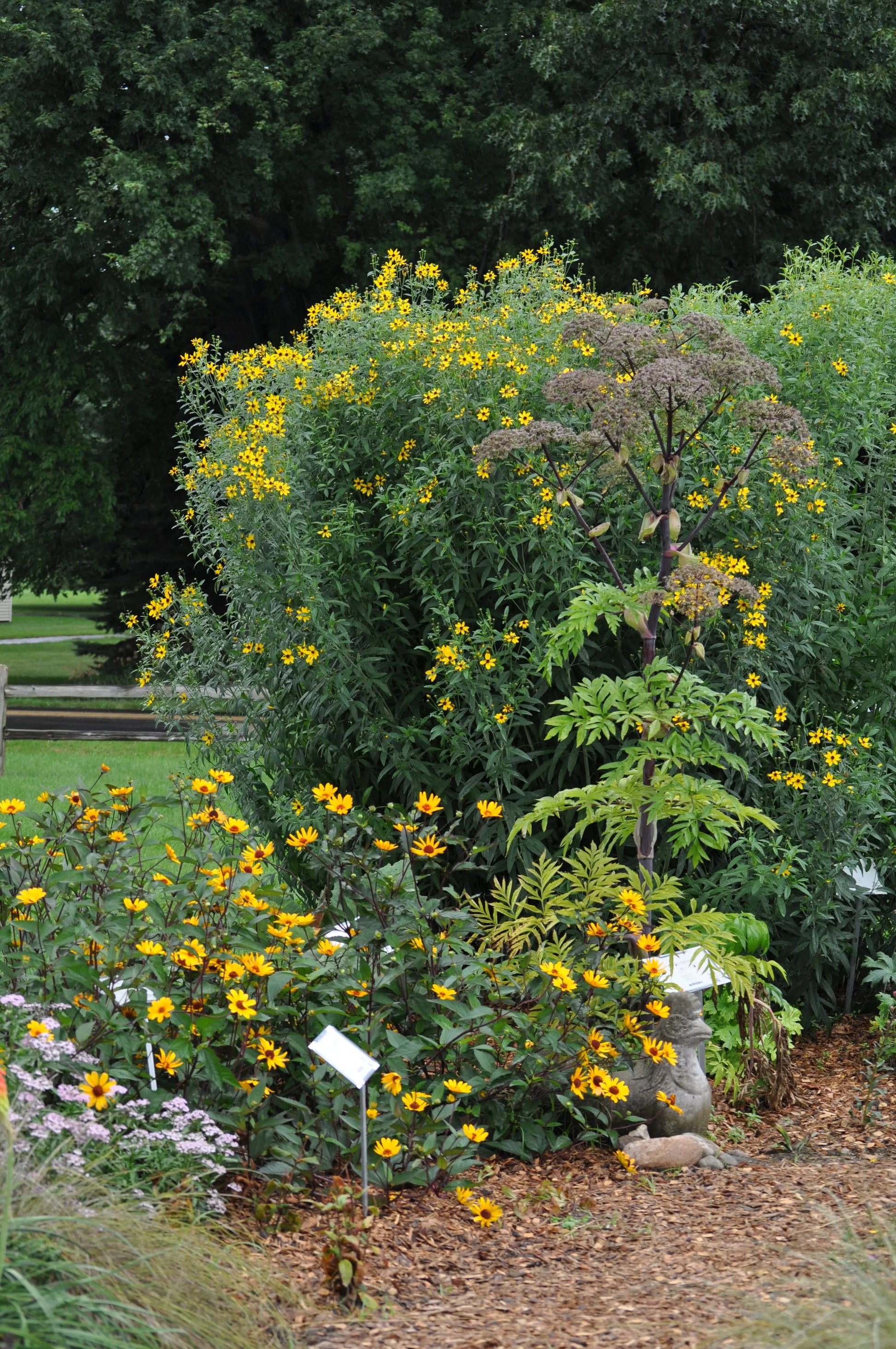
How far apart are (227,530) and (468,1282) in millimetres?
3629

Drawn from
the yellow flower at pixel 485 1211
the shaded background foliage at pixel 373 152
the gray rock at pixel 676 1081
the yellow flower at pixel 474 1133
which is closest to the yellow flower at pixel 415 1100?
the yellow flower at pixel 474 1133

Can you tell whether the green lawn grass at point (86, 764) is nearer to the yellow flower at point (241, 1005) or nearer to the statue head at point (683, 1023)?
the statue head at point (683, 1023)

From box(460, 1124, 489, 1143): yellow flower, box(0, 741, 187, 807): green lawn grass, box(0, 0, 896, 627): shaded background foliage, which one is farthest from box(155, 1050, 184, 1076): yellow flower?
box(0, 0, 896, 627): shaded background foliage

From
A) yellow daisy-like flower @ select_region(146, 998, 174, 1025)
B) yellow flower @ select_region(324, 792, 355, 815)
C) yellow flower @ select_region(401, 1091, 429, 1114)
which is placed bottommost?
yellow flower @ select_region(401, 1091, 429, 1114)

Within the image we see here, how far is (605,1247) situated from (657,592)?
1842 mm

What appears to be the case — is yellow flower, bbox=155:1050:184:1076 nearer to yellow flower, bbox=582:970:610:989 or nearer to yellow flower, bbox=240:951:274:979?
yellow flower, bbox=240:951:274:979

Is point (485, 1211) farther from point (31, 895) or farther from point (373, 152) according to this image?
point (373, 152)

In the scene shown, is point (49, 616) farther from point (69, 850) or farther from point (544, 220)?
point (69, 850)

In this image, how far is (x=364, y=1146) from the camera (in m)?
3.22

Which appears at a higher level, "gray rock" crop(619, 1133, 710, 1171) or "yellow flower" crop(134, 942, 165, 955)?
"yellow flower" crop(134, 942, 165, 955)

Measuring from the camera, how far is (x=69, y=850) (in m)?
4.13

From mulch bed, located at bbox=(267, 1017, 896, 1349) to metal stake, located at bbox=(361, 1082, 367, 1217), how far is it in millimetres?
112

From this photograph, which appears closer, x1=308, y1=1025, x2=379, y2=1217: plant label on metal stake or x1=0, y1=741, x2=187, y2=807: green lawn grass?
x1=308, y1=1025, x2=379, y2=1217: plant label on metal stake

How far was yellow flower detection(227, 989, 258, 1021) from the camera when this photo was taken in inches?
131
